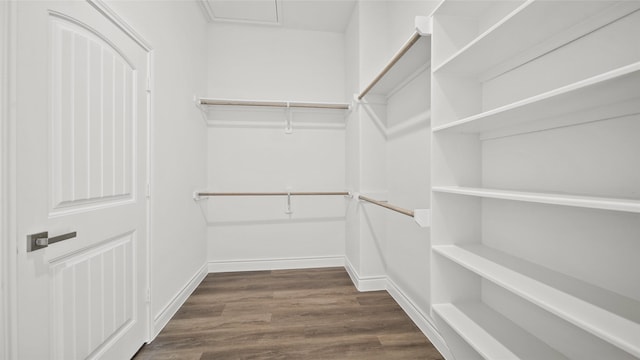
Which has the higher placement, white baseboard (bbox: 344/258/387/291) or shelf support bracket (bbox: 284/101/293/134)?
shelf support bracket (bbox: 284/101/293/134)

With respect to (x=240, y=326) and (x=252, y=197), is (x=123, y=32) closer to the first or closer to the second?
(x=252, y=197)

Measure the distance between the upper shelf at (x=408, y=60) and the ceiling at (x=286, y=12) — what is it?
101 cm

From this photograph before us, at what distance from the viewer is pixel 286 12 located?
2467mm

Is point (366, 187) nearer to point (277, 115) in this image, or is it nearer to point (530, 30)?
point (277, 115)

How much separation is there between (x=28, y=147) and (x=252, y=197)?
1887 millimetres

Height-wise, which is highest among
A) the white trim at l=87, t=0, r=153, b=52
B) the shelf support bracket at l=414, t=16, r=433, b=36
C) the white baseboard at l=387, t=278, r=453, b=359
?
the white trim at l=87, t=0, r=153, b=52

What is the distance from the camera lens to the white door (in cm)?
87

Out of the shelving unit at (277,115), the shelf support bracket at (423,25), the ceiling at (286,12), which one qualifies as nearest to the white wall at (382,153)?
the ceiling at (286,12)

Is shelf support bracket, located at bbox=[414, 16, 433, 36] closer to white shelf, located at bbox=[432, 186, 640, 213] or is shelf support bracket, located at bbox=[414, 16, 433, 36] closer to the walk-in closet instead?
the walk-in closet

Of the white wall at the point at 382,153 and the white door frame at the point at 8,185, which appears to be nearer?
the white door frame at the point at 8,185

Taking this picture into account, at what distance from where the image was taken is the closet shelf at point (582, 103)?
550mm

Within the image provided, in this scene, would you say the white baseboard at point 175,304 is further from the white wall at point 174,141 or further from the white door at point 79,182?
the white door at point 79,182

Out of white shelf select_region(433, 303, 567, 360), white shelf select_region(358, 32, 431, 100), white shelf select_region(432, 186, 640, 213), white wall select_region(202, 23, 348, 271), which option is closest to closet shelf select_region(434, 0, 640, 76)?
white shelf select_region(358, 32, 431, 100)

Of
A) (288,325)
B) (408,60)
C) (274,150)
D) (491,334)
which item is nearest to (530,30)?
(408,60)
